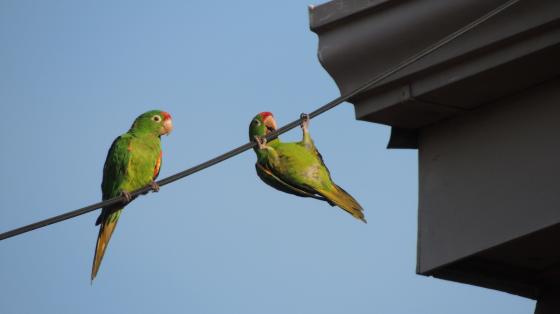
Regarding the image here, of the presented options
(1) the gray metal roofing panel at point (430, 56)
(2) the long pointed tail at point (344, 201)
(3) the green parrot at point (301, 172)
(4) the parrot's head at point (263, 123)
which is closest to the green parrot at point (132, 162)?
(4) the parrot's head at point (263, 123)

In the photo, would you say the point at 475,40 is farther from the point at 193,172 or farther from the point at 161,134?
the point at 161,134

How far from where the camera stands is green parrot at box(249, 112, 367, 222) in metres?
4.92

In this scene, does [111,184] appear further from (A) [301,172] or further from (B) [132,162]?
(A) [301,172]

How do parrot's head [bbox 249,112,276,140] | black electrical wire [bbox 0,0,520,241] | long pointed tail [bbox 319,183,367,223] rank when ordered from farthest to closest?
parrot's head [bbox 249,112,276,140] < long pointed tail [bbox 319,183,367,223] < black electrical wire [bbox 0,0,520,241]

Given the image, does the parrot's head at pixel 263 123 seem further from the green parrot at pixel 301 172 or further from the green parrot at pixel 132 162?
the green parrot at pixel 132 162

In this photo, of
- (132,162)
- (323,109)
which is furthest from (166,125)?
(323,109)

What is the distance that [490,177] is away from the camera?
133 inches

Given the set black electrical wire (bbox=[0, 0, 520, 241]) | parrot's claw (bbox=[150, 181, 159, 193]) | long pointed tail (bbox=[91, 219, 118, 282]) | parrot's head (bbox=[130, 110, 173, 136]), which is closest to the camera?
black electrical wire (bbox=[0, 0, 520, 241])

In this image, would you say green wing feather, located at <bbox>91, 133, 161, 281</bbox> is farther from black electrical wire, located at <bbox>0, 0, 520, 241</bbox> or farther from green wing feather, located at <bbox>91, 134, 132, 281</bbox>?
black electrical wire, located at <bbox>0, 0, 520, 241</bbox>

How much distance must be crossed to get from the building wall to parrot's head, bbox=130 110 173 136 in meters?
3.47

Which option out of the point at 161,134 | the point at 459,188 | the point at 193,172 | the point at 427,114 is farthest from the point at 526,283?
the point at 161,134

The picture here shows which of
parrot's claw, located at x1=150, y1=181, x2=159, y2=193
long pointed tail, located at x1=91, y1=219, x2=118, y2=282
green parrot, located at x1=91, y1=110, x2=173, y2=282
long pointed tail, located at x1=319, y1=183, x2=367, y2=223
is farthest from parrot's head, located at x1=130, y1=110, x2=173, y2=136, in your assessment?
long pointed tail, located at x1=319, y1=183, x2=367, y2=223

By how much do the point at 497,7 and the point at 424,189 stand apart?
921 mm

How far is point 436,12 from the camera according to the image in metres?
3.20
